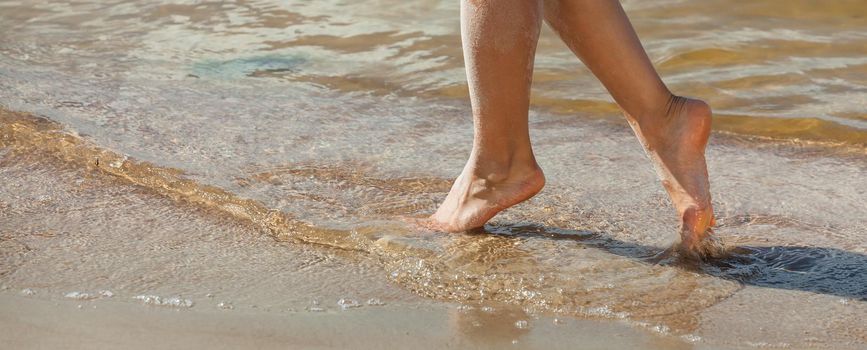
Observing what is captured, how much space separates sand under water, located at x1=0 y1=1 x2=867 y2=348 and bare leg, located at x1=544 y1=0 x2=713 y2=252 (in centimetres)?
17

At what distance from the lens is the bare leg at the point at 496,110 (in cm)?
235

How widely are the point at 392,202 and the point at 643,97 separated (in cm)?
71

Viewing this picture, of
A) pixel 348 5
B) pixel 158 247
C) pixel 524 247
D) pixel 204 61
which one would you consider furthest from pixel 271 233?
pixel 348 5

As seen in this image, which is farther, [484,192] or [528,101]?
[484,192]

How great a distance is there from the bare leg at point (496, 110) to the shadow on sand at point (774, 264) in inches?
4.4

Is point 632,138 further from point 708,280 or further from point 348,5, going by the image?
point 348,5

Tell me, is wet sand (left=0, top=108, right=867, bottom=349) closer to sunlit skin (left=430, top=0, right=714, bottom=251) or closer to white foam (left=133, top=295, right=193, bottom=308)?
white foam (left=133, top=295, right=193, bottom=308)

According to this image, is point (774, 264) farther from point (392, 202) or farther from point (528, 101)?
point (392, 202)

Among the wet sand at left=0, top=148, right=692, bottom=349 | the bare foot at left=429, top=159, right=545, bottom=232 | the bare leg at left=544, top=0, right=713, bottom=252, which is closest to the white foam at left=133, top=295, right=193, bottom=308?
the wet sand at left=0, top=148, right=692, bottom=349

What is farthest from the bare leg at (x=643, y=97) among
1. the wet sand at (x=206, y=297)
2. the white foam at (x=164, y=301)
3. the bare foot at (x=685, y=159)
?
the white foam at (x=164, y=301)

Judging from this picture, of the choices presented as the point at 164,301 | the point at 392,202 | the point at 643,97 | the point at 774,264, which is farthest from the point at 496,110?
the point at 164,301

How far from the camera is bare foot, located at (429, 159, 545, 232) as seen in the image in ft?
8.33

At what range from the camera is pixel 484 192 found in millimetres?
2574

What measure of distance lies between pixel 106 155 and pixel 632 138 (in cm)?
158
